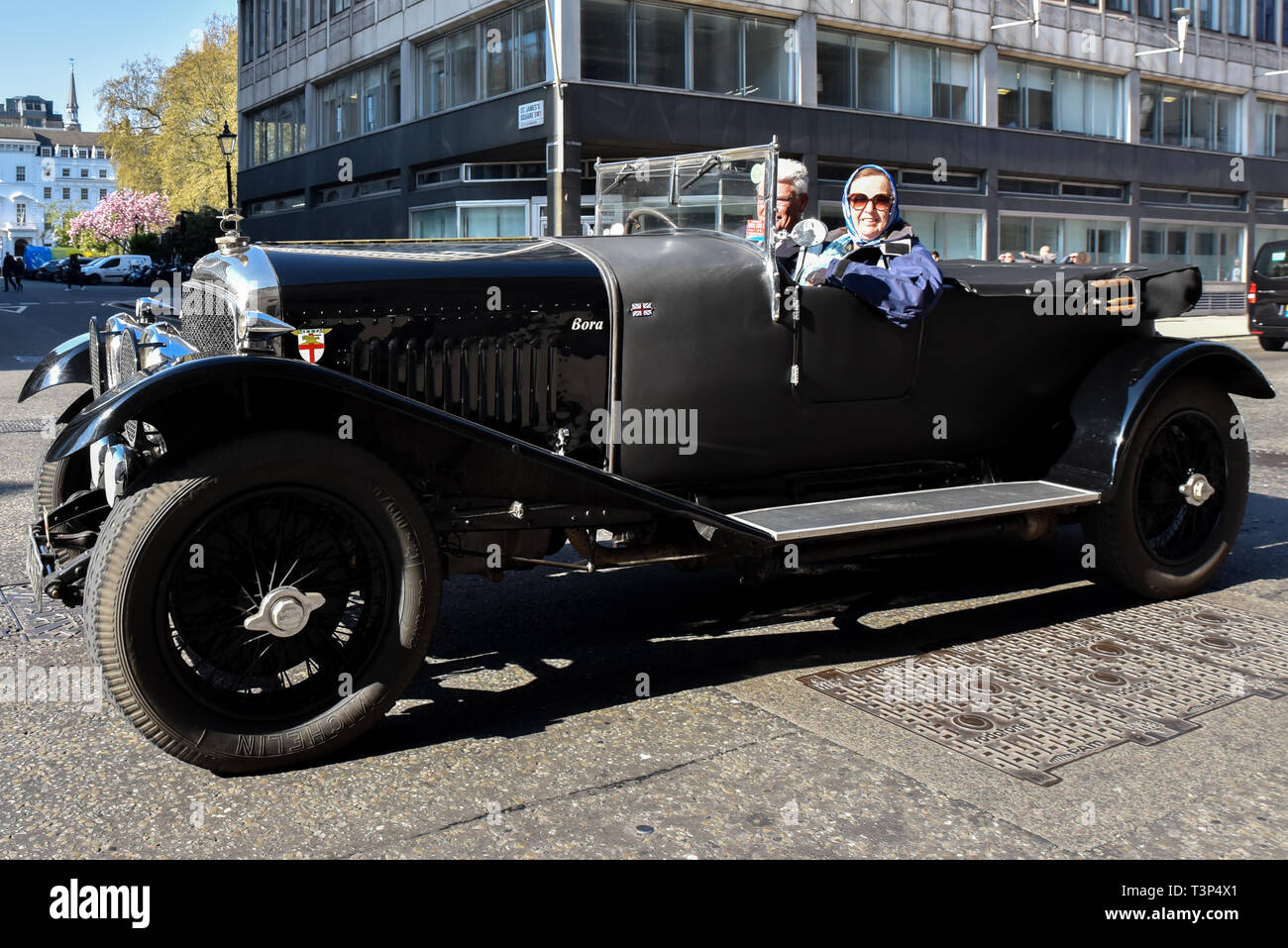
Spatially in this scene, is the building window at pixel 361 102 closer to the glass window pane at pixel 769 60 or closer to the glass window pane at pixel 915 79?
the glass window pane at pixel 769 60

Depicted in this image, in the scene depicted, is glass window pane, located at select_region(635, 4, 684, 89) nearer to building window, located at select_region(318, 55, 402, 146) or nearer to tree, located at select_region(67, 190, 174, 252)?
building window, located at select_region(318, 55, 402, 146)

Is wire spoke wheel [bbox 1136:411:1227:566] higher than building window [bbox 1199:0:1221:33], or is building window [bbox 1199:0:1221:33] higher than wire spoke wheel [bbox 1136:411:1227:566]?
building window [bbox 1199:0:1221:33]

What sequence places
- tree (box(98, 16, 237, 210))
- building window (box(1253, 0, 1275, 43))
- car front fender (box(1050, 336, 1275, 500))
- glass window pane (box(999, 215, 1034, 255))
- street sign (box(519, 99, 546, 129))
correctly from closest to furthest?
car front fender (box(1050, 336, 1275, 500)), street sign (box(519, 99, 546, 129)), glass window pane (box(999, 215, 1034, 255)), building window (box(1253, 0, 1275, 43)), tree (box(98, 16, 237, 210))

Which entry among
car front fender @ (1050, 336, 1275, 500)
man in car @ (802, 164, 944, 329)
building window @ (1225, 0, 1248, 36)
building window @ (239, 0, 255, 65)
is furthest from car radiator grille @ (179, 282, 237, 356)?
building window @ (1225, 0, 1248, 36)

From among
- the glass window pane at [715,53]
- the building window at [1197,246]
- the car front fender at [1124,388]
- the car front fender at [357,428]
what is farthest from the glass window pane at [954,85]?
the car front fender at [357,428]

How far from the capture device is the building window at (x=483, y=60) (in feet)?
79.6

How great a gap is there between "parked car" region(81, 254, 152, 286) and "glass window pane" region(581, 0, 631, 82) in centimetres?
3783

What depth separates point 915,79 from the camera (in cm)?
2861

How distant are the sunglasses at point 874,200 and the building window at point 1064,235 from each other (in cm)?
2658

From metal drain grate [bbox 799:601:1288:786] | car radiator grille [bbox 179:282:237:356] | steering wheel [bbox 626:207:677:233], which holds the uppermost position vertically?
steering wheel [bbox 626:207:677:233]

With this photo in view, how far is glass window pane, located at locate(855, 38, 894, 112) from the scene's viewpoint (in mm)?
27594

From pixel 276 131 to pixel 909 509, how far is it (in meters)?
37.6

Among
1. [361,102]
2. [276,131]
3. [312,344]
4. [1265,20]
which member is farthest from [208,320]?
[1265,20]

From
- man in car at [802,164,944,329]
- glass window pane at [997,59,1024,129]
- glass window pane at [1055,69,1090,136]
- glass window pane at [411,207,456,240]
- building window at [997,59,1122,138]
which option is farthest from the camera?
glass window pane at [1055,69,1090,136]
